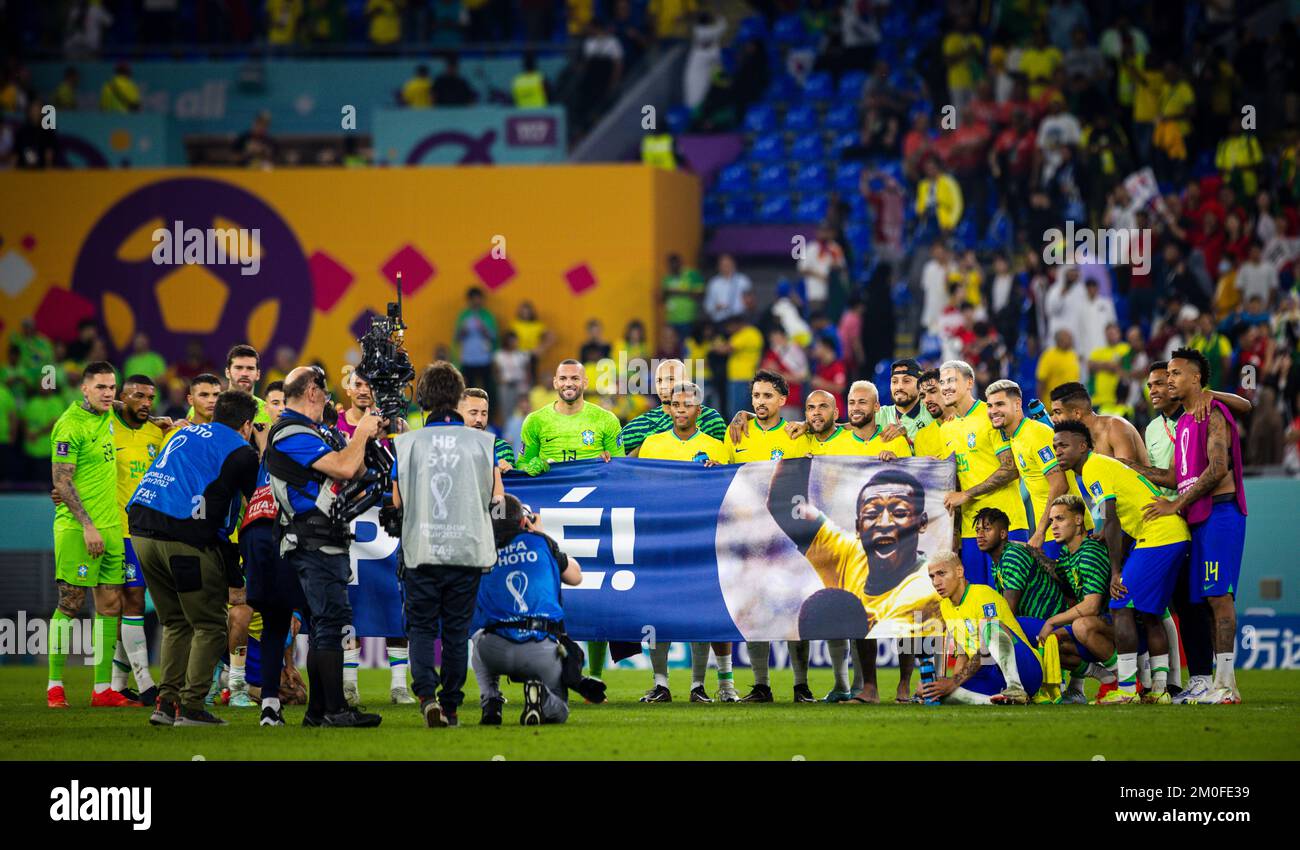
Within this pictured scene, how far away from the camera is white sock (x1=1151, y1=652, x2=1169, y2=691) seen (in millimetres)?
13281

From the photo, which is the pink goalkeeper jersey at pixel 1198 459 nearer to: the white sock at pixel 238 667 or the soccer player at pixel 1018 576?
the soccer player at pixel 1018 576

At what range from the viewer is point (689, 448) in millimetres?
14234

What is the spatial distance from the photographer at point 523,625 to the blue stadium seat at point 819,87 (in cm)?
1701

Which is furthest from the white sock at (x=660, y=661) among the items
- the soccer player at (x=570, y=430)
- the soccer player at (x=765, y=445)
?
the soccer player at (x=570, y=430)

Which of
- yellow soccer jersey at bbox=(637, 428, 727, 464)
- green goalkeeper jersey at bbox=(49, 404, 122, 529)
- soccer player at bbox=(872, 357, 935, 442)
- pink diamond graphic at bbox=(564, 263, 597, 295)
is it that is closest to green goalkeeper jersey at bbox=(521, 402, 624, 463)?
yellow soccer jersey at bbox=(637, 428, 727, 464)

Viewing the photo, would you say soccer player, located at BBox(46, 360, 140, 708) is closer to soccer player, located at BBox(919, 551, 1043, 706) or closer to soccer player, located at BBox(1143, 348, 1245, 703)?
soccer player, located at BBox(919, 551, 1043, 706)

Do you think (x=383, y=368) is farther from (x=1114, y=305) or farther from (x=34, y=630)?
(x=1114, y=305)

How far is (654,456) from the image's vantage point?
14320 millimetres

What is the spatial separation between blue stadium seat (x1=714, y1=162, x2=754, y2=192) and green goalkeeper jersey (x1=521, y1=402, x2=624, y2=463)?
40.8ft

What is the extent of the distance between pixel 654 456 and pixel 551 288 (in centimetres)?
1078

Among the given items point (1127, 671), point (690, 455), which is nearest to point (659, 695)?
point (690, 455)

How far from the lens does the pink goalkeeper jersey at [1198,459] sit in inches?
498
